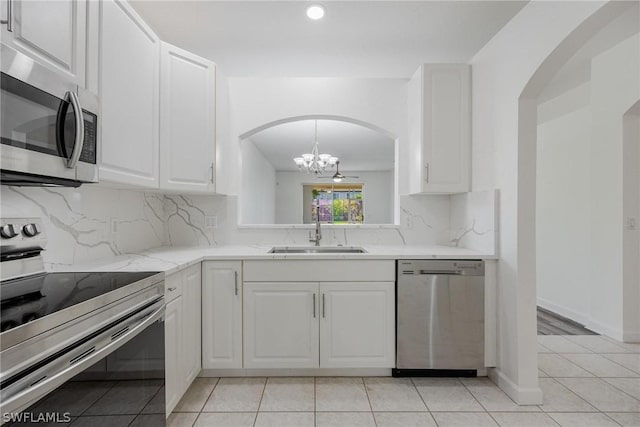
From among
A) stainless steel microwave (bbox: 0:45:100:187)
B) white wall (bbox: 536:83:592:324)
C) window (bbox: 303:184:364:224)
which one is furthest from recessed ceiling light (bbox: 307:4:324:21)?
window (bbox: 303:184:364:224)

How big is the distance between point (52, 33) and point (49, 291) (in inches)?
39.3

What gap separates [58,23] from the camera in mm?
1315

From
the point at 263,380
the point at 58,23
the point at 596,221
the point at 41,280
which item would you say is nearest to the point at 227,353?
the point at 263,380

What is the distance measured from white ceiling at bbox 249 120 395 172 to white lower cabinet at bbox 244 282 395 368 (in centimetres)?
320

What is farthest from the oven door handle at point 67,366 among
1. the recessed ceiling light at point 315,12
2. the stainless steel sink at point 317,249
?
the recessed ceiling light at point 315,12

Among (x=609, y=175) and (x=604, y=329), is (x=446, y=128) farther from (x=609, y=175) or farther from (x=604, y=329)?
(x=604, y=329)

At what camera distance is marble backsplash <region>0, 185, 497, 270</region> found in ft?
5.56

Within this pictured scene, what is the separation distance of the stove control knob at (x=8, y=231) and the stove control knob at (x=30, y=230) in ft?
0.16

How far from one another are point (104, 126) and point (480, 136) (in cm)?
242

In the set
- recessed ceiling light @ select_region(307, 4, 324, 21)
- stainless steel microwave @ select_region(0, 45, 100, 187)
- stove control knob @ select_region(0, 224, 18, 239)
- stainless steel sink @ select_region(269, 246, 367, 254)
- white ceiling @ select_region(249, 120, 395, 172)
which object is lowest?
stainless steel sink @ select_region(269, 246, 367, 254)

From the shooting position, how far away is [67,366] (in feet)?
3.19

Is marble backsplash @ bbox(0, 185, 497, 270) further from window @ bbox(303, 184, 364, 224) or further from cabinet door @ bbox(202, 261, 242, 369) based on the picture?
window @ bbox(303, 184, 364, 224)

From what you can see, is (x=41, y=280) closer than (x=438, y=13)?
Yes

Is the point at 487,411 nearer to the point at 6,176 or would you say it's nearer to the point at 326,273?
the point at 326,273
